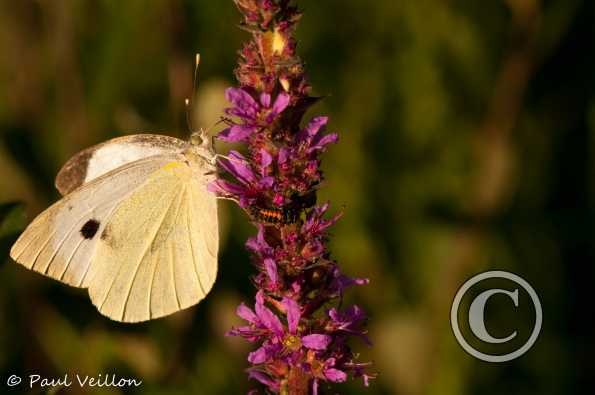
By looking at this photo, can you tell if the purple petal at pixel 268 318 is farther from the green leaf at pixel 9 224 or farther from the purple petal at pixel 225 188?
the green leaf at pixel 9 224

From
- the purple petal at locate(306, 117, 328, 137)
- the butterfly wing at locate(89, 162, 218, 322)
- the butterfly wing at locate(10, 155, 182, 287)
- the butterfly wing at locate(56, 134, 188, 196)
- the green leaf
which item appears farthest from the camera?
the butterfly wing at locate(56, 134, 188, 196)

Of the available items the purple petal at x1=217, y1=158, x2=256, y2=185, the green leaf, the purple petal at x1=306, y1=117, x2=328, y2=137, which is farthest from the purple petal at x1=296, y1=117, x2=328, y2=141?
the green leaf

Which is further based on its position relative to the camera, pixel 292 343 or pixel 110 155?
pixel 110 155

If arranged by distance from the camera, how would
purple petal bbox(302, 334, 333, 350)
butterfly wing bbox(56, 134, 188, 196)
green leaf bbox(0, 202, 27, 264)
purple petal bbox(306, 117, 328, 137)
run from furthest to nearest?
butterfly wing bbox(56, 134, 188, 196)
green leaf bbox(0, 202, 27, 264)
purple petal bbox(306, 117, 328, 137)
purple petal bbox(302, 334, 333, 350)

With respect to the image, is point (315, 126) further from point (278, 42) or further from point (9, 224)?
point (9, 224)

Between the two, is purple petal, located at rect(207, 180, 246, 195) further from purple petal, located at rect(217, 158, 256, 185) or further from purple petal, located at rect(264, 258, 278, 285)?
purple petal, located at rect(264, 258, 278, 285)

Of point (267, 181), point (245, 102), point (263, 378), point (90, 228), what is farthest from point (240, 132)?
point (90, 228)
